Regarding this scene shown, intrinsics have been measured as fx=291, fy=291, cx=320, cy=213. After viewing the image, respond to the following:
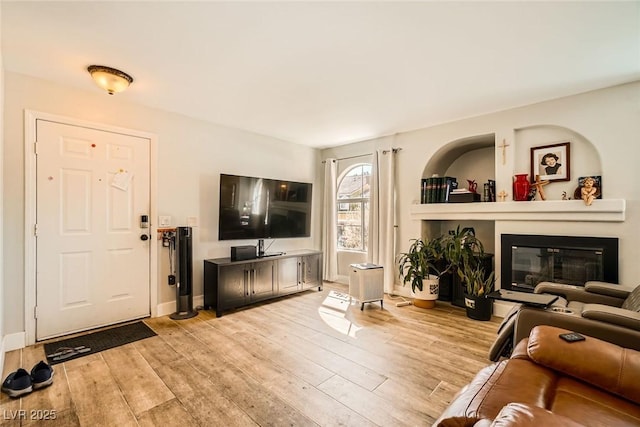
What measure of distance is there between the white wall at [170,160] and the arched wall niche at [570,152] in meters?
3.17

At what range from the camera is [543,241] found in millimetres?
3195

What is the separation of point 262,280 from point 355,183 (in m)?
2.47

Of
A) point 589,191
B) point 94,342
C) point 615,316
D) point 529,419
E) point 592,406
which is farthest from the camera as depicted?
point 589,191

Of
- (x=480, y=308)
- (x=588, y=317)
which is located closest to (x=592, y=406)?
(x=588, y=317)

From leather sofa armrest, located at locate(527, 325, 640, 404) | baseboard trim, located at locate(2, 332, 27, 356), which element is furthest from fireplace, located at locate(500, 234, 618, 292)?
baseboard trim, located at locate(2, 332, 27, 356)

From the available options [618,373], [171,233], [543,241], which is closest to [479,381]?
[618,373]

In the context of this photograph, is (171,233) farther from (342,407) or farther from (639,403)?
(639,403)

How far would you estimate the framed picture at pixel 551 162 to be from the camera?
3.14m

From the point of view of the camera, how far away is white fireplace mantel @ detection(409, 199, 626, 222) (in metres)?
2.83

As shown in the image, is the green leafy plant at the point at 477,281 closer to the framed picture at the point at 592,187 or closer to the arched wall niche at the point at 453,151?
the framed picture at the point at 592,187

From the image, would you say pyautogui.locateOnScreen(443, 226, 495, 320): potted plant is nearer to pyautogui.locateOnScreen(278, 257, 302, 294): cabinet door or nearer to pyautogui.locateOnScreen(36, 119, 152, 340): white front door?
pyautogui.locateOnScreen(278, 257, 302, 294): cabinet door

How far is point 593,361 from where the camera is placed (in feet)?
4.17

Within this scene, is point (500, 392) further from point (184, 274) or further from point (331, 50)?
point (184, 274)

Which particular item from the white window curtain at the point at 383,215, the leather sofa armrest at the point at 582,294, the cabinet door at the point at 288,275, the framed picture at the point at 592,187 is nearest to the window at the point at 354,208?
the white window curtain at the point at 383,215
